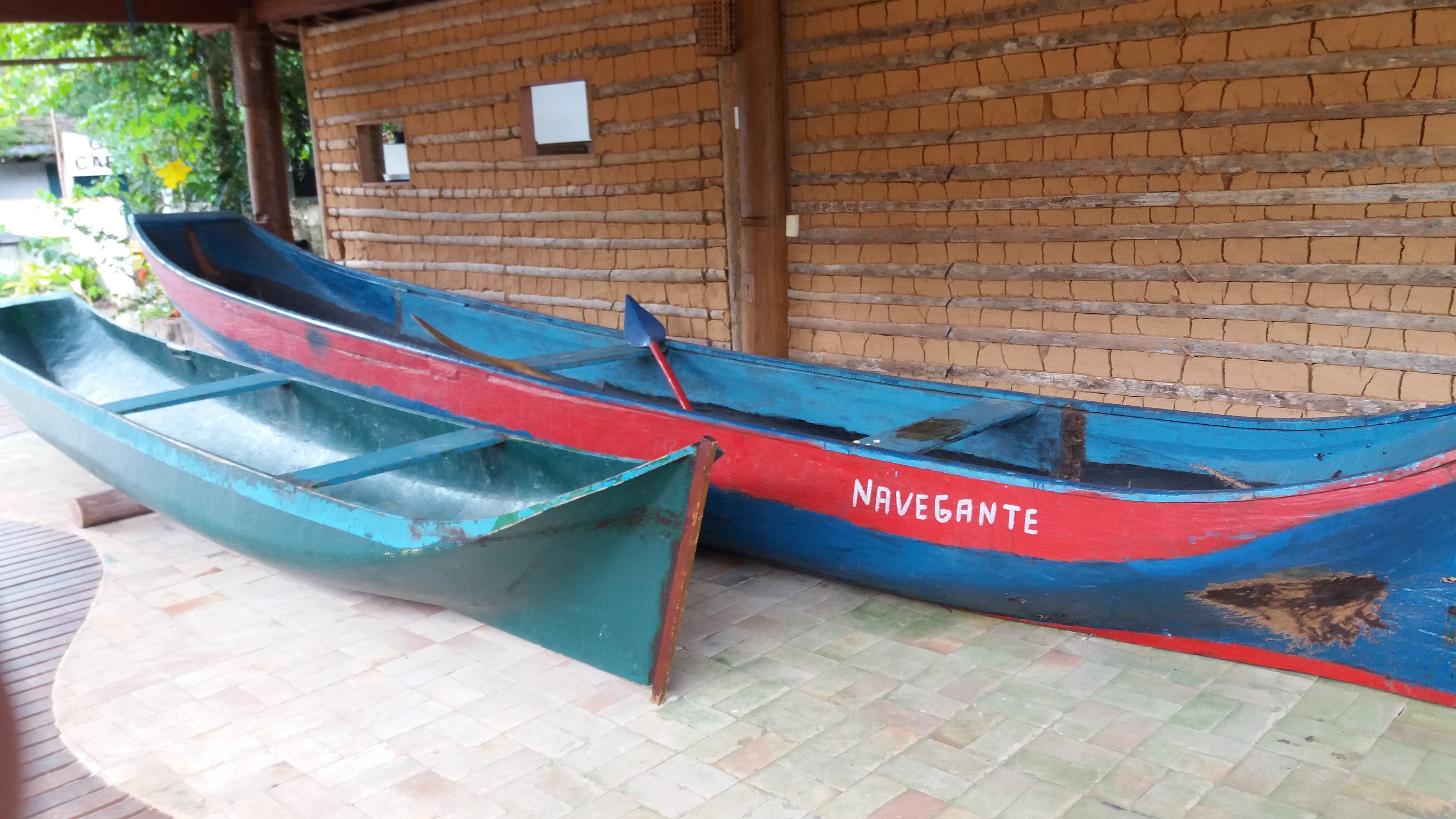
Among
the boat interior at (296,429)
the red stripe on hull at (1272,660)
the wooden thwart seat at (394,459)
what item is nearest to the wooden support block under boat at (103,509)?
the boat interior at (296,429)

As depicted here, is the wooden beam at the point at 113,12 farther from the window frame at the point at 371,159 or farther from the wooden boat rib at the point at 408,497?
the wooden boat rib at the point at 408,497

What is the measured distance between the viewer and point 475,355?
6324mm

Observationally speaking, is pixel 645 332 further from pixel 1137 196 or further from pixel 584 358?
pixel 1137 196

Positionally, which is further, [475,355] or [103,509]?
[475,355]

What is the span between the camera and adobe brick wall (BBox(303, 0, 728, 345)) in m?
7.00

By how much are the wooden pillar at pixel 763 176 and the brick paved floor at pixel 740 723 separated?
271 centimetres

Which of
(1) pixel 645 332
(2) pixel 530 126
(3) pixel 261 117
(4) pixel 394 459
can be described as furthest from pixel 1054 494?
(3) pixel 261 117

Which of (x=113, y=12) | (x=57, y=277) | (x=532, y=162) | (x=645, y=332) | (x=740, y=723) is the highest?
(x=113, y=12)

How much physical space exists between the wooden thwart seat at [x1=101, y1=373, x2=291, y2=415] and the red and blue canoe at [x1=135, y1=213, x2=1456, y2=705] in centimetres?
52

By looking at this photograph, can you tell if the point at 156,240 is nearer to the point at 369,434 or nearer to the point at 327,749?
the point at 369,434

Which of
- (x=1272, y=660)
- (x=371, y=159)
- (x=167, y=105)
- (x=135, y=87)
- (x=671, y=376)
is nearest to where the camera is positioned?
(x=1272, y=660)

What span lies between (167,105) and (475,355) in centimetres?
838

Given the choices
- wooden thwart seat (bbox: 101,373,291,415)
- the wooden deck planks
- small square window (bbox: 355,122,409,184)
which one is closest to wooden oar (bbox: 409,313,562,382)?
wooden thwart seat (bbox: 101,373,291,415)

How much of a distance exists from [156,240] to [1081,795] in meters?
6.71
